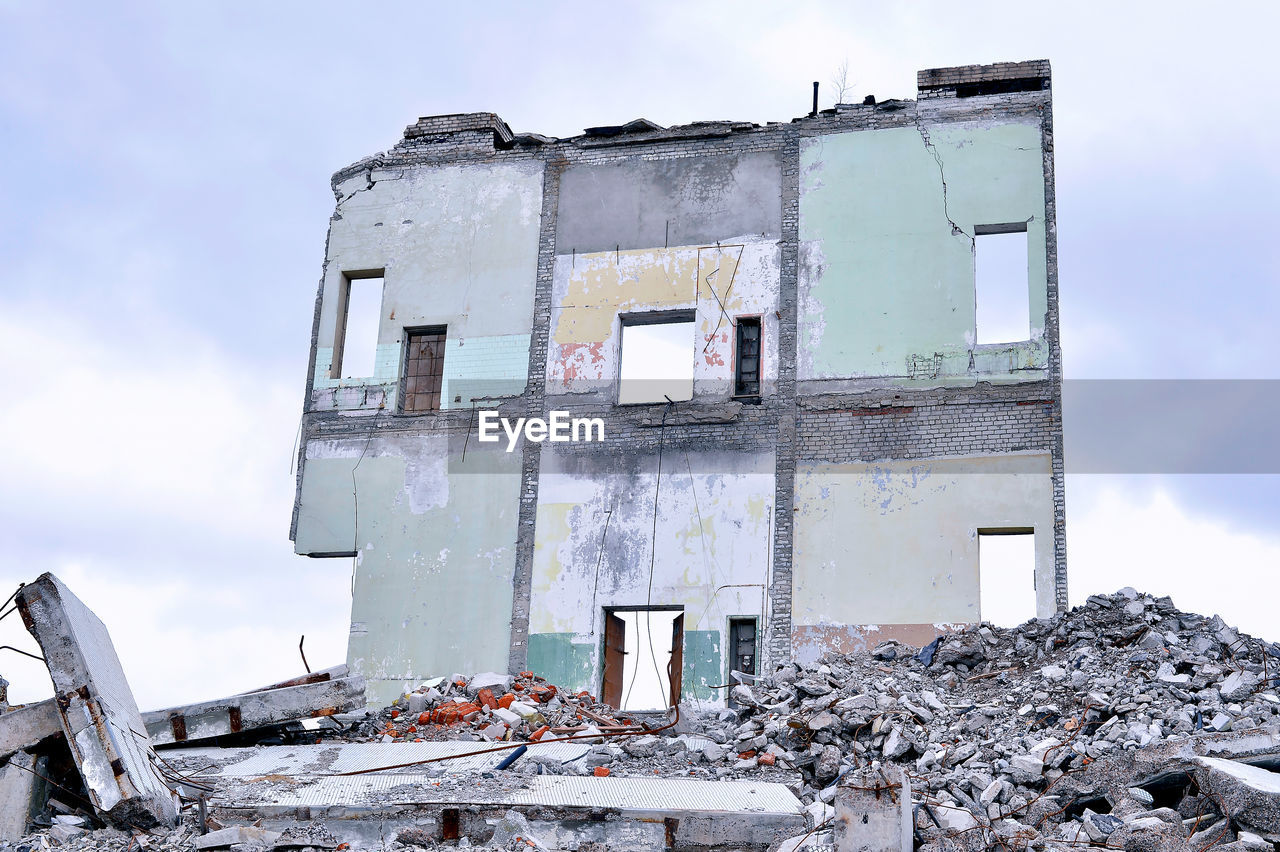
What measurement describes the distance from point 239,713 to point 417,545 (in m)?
6.12

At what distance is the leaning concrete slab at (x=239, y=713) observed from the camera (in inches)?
447

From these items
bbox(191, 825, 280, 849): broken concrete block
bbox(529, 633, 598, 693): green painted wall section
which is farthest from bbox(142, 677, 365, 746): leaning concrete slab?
bbox(529, 633, 598, 693): green painted wall section

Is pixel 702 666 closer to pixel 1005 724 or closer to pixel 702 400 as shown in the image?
pixel 702 400

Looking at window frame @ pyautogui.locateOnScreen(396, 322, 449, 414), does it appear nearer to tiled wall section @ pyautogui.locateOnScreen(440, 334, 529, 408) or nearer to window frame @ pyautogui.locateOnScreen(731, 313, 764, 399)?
tiled wall section @ pyautogui.locateOnScreen(440, 334, 529, 408)

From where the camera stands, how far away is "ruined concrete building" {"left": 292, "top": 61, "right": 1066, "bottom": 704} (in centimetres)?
1608

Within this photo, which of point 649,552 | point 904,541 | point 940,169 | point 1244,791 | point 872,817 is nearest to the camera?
point 872,817

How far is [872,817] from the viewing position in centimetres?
747

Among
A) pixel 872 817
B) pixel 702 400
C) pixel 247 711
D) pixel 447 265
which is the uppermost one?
pixel 447 265

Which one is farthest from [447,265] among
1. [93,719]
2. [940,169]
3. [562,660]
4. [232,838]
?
[232,838]

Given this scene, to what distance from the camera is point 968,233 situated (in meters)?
16.7

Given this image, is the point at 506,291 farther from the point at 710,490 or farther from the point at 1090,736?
the point at 1090,736

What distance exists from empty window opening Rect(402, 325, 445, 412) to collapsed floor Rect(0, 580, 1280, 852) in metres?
5.75

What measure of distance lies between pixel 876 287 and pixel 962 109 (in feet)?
8.52

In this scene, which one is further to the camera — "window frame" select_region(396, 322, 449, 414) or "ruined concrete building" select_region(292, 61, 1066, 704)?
"window frame" select_region(396, 322, 449, 414)
